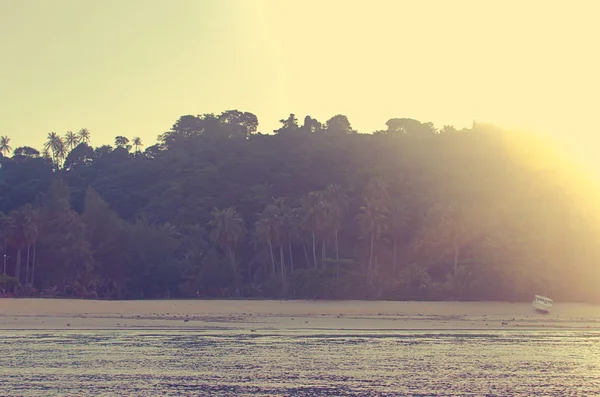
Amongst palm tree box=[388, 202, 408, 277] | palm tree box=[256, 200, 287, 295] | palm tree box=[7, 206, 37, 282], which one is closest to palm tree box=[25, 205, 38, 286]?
palm tree box=[7, 206, 37, 282]

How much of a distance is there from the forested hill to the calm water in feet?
136

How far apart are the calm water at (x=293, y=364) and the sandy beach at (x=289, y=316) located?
5.58 meters

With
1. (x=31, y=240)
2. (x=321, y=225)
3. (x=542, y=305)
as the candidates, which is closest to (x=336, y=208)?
(x=321, y=225)

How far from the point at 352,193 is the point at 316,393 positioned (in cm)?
9088

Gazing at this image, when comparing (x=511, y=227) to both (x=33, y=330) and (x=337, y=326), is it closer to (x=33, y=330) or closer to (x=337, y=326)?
(x=337, y=326)

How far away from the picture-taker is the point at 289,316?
6222 cm

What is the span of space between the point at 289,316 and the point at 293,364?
28.1m

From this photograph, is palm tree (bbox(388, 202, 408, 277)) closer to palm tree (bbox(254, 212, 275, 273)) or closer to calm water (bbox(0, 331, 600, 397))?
palm tree (bbox(254, 212, 275, 273))

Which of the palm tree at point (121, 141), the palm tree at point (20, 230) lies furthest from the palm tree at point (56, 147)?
the palm tree at point (20, 230)

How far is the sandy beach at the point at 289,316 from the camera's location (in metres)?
53.2

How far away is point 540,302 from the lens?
6794 centimetres

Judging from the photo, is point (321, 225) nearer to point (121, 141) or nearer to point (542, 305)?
point (542, 305)

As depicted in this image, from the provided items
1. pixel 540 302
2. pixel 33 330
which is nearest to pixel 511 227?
pixel 540 302

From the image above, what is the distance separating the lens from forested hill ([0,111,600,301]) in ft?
291
